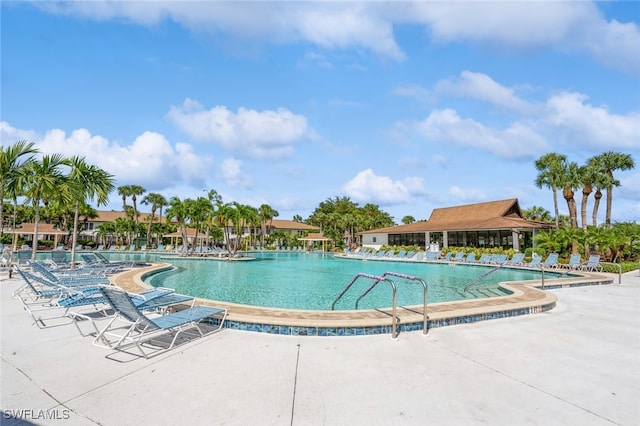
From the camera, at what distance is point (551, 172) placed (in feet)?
104

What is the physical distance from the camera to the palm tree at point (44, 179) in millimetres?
12844

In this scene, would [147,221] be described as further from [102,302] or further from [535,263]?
[102,302]

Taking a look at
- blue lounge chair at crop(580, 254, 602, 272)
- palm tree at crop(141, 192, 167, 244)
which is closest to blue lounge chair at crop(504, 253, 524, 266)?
blue lounge chair at crop(580, 254, 602, 272)

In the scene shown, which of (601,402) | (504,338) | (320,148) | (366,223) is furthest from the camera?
(366,223)

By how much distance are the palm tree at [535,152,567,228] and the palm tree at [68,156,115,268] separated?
3355 cm

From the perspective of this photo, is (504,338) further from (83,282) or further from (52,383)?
(83,282)

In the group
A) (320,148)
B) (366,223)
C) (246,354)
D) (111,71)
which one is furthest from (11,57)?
(366,223)

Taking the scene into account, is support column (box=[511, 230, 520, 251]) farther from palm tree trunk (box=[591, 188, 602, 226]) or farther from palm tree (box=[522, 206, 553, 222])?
palm tree (box=[522, 206, 553, 222])

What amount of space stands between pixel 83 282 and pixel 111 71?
8.86 metres

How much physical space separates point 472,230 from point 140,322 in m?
29.8

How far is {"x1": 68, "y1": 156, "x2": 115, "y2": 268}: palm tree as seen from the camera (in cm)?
1384

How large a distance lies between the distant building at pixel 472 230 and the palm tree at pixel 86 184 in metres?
26.1

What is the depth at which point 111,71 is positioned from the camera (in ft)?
43.9

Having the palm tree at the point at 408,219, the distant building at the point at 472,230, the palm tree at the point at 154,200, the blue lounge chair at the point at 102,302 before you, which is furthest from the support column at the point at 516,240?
the palm tree at the point at 154,200
